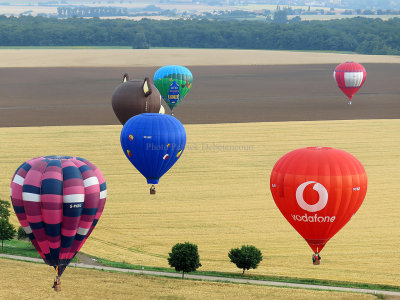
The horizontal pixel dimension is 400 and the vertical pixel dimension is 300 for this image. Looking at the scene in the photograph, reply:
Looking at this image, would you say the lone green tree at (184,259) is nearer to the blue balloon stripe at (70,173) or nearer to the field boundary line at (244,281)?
the field boundary line at (244,281)

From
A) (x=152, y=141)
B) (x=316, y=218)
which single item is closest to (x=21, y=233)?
(x=152, y=141)

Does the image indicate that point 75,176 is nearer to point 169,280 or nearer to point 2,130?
point 169,280

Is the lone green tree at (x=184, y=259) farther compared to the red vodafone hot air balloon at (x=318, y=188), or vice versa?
the lone green tree at (x=184, y=259)

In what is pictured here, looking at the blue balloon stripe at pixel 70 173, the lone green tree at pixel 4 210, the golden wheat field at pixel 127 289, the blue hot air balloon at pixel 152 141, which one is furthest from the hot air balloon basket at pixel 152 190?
the blue balloon stripe at pixel 70 173

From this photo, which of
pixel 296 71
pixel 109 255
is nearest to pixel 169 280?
pixel 109 255

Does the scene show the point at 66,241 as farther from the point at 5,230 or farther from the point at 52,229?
the point at 5,230

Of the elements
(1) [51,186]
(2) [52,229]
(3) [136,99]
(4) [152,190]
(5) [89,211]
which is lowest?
(2) [52,229]
